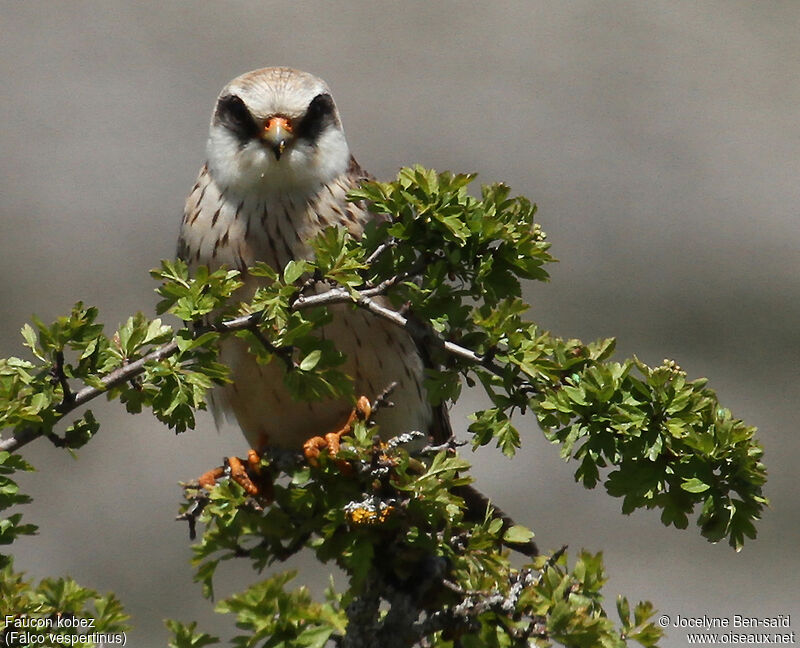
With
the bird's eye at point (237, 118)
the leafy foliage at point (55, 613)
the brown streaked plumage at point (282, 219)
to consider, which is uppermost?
the bird's eye at point (237, 118)

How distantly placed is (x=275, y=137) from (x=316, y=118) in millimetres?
199

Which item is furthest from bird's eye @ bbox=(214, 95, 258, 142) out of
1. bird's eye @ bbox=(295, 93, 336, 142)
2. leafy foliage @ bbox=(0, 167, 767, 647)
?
leafy foliage @ bbox=(0, 167, 767, 647)

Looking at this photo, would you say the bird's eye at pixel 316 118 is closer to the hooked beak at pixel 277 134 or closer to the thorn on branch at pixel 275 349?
the hooked beak at pixel 277 134

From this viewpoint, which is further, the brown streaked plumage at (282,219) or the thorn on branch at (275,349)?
the brown streaked plumage at (282,219)

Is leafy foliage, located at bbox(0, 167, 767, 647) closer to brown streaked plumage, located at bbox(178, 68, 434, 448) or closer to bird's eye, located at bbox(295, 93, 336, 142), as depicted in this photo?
brown streaked plumage, located at bbox(178, 68, 434, 448)

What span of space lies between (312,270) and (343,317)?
2.84ft

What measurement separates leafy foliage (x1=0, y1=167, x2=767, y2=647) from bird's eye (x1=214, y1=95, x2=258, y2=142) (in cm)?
94

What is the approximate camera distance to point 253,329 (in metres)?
1.50

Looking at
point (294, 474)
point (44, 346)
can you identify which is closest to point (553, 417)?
point (294, 474)

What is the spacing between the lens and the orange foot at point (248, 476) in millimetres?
1957

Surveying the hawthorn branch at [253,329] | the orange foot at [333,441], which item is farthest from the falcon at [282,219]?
the hawthorn branch at [253,329]

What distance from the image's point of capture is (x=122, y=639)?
1778 millimetres

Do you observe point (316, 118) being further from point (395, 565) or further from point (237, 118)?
point (395, 565)

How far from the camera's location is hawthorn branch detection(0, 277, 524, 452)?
4.78 feet
